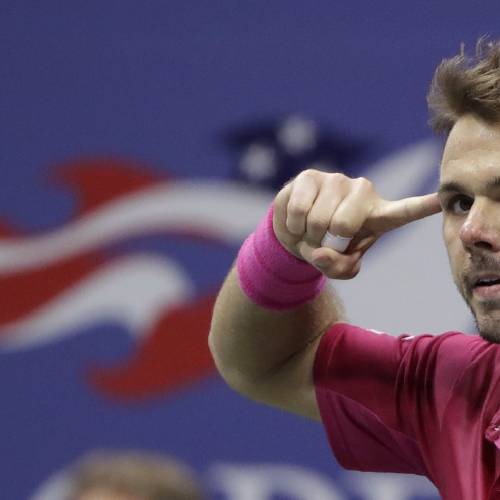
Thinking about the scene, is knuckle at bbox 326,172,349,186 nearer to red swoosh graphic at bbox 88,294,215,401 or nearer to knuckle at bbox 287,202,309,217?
knuckle at bbox 287,202,309,217

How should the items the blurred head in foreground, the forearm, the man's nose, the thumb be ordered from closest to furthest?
the blurred head in foreground → the man's nose → the thumb → the forearm

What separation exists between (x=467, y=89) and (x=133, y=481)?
2.34 feet

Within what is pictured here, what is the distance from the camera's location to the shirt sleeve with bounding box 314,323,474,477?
1841 mm

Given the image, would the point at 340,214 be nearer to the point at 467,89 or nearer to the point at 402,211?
the point at 402,211

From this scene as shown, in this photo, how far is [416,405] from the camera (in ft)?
6.06

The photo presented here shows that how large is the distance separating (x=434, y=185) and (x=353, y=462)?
1.13 m

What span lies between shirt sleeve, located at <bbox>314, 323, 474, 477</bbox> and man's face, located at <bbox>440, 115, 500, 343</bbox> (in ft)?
0.61

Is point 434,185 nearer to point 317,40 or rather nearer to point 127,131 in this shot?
point 317,40

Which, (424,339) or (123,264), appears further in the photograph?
(123,264)

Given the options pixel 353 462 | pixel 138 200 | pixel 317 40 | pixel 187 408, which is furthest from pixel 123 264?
pixel 353 462

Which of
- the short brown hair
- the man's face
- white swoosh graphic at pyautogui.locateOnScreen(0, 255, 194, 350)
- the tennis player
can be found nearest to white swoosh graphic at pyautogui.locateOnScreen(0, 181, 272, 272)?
white swoosh graphic at pyautogui.locateOnScreen(0, 255, 194, 350)

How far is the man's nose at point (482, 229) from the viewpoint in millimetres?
1629

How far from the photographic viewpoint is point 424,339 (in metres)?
1.93

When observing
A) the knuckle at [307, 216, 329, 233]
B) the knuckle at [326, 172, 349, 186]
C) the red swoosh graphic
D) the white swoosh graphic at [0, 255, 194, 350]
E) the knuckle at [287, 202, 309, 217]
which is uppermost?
the white swoosh graphic at [0, 255, 194, 350]
